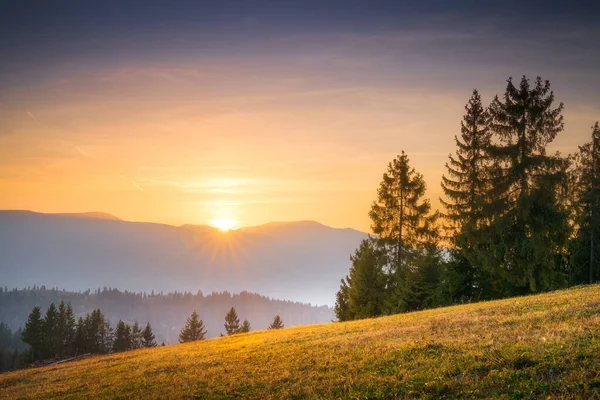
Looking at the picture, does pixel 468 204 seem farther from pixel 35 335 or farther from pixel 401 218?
pixel 35 335

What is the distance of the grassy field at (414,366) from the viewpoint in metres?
8.79

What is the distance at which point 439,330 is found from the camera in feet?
52.3

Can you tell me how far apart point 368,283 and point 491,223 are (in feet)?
52.7

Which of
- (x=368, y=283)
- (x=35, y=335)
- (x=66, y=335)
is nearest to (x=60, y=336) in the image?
(x=66, y=335)

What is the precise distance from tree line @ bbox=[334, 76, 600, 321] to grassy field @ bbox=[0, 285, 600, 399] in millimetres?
15368

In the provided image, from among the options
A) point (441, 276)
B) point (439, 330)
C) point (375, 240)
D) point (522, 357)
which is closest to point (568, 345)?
point (522, 357)

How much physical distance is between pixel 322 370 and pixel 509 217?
1044 inches

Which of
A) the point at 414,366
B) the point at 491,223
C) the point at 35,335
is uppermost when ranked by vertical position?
the point at 491,223

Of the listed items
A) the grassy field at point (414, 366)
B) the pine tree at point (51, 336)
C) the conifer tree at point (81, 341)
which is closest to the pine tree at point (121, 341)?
the conifer tree at point (81, 341)

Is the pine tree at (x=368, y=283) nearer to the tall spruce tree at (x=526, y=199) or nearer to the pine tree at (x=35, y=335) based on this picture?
the tall spruce tree at (x=526, y=199)

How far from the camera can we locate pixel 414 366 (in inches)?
431

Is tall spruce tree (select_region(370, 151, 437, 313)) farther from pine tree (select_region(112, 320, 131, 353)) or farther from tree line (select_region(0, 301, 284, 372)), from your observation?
pine tree (select_region(112, 320, 131, 353))

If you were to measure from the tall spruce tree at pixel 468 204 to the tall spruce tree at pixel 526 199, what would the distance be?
4.25 feet

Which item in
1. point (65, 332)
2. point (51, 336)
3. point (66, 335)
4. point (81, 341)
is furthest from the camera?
point (66, 335)
